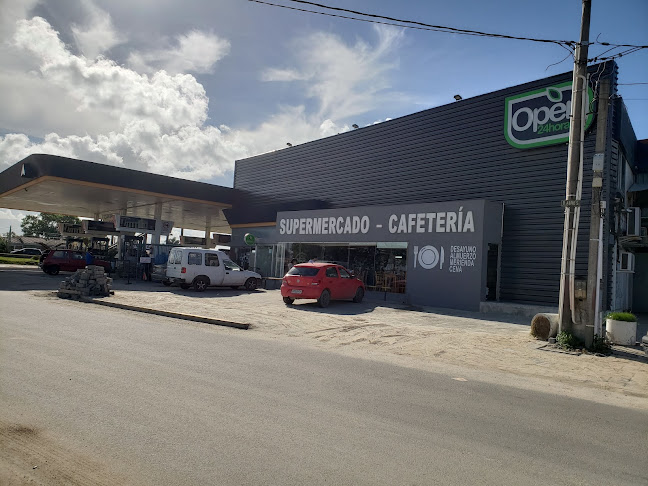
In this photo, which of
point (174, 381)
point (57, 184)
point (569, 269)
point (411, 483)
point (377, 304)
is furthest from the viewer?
point (57, 184)

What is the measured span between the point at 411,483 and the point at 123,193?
2751 cm

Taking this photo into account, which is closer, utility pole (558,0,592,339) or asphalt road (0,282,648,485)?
asphalt road (0,282,648,485)

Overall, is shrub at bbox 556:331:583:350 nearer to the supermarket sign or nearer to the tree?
the supermarket sign

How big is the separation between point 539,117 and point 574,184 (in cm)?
824

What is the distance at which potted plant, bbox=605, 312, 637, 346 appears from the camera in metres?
11.0

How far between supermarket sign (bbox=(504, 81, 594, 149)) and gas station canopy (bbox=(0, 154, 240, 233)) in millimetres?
18702

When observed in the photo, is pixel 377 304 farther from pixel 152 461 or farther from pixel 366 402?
pixel 152 461

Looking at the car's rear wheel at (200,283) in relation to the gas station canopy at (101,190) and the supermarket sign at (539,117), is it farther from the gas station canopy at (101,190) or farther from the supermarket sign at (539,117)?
the supermarket sign at (539,117)

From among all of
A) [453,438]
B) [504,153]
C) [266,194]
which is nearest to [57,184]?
[266,194]

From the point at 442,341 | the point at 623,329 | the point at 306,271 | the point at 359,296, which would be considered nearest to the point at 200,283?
the point at 306,271

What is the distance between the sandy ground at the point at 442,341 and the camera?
7926 millimetres

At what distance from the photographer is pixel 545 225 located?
17.5 m

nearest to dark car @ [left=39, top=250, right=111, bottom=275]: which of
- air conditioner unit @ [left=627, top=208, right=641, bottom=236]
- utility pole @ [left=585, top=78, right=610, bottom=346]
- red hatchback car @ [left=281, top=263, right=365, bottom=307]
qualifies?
red hatchback car @ [left=281, top=263, right=365, bottom=307]

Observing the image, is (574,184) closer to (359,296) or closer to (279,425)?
(279,425)
